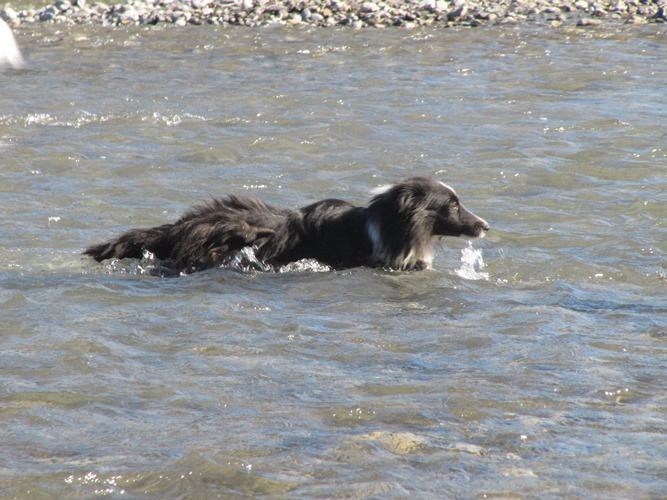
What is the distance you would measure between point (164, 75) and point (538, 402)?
12.2 m

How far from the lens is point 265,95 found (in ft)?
50.8

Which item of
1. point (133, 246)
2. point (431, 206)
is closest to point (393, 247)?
point (431, 206)

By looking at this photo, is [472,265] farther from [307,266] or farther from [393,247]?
[307,266]

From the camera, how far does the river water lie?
5.05 m

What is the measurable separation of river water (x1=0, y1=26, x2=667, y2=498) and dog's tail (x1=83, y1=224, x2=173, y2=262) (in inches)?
3.8

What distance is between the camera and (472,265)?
29.1 ft

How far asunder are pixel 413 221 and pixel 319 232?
26.5 inches

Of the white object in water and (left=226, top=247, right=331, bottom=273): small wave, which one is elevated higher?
the white object in water

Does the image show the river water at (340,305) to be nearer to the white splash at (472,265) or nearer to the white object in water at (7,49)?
the white splash at (472,265)

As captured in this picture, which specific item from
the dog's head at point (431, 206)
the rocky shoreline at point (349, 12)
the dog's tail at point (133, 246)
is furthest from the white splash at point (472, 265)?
the rocky shoreline at point (349, 12)

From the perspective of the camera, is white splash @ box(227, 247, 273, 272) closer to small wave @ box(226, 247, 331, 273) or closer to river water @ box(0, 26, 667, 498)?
small wave @ box(226, 247, 331, 273)

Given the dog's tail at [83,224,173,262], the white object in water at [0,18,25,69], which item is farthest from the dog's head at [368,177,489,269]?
the white object in water at [0,18,25,69]

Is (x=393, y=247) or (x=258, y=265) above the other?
(x=393, y=247)

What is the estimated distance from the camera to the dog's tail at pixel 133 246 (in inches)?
333
